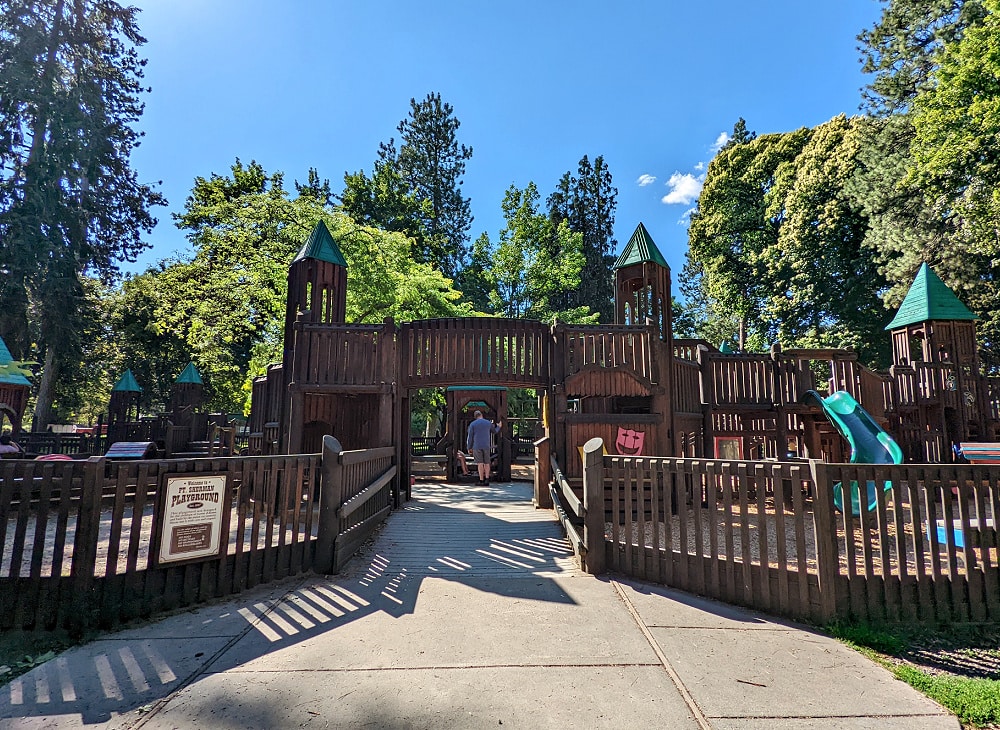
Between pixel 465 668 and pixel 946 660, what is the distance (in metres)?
3.63

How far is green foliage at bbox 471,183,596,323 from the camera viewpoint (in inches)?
1196

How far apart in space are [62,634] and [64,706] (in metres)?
1.36

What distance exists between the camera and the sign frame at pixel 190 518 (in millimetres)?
4383

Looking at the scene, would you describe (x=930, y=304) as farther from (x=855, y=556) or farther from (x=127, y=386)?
(x=127, y=386)

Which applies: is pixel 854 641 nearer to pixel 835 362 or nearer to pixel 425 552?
pixel 425 552

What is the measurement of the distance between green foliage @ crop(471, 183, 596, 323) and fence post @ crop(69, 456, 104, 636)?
84.9 ft

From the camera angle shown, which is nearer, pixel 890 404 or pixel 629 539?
pixel 629 539

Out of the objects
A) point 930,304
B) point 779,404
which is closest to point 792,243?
point 930,304

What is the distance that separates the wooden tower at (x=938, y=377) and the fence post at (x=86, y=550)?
57.4 feet

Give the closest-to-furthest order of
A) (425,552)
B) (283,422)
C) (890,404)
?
1. (425,552)
2. (283,422)
3. (890,404)

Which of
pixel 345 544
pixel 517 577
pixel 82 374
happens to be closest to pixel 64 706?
pixel 345 544

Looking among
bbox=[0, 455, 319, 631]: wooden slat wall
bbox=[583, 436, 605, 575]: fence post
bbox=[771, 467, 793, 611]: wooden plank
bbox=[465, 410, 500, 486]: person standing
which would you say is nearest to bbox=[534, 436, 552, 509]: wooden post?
bbox=[465, 410, 500, 486]: person standing

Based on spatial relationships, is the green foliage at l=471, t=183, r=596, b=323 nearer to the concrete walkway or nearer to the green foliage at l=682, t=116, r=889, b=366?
the green foliage at l=682, t=116, r=889, b=366

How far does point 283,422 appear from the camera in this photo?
33.5 feet
